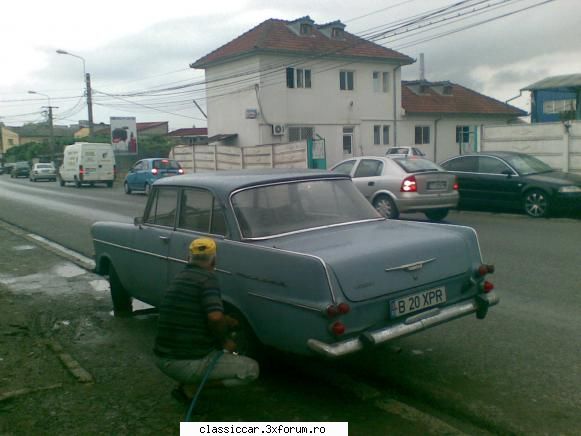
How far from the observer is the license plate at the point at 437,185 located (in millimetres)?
13719

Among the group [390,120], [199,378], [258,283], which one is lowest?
[199,378]

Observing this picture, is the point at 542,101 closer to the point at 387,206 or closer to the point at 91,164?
the point at 91,164

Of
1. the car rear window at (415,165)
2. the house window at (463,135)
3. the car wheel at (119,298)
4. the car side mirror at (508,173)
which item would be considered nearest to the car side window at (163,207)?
the car wheel at (119,298)

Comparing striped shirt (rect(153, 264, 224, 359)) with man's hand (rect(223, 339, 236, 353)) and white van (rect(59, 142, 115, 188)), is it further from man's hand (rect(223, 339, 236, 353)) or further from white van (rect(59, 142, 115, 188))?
white van (rect(59, 142, 115, 188))

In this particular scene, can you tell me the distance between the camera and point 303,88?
39.1 m

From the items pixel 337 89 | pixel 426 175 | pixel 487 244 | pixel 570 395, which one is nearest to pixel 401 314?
pixel 570 395

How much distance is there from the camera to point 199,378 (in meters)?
4.00

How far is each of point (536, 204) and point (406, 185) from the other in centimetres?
330

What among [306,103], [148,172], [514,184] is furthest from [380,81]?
[514,184]

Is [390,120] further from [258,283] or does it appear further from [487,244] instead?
[258,283]

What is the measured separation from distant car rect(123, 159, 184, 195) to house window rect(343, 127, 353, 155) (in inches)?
629

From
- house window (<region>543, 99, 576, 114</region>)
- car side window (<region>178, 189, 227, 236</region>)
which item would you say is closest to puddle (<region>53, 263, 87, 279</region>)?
car side window (<region>178, 189, 227, 236</region>)

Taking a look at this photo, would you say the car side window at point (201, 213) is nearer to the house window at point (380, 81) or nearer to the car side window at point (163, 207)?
the car side window at point (163, 207)

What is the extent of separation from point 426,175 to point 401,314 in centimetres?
967
